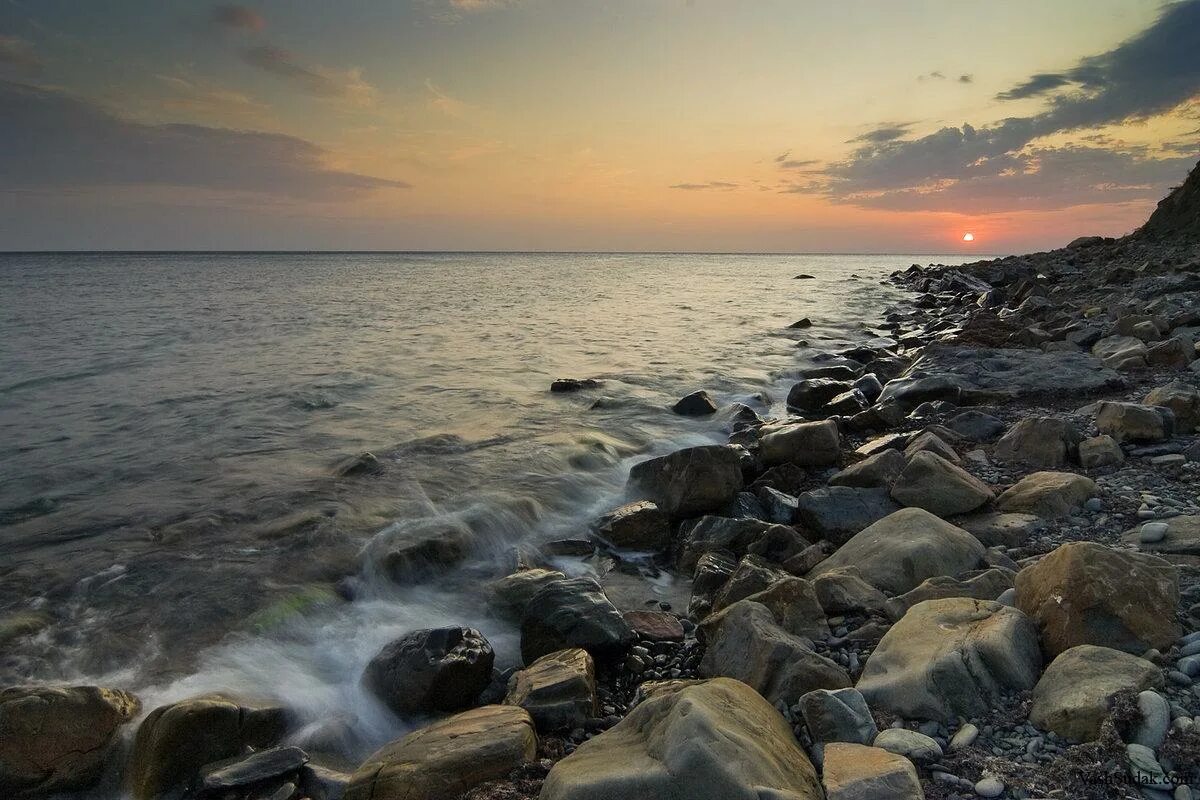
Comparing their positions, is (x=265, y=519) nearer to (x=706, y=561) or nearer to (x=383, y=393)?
(x=706, y=561)

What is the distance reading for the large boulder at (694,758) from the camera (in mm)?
2543

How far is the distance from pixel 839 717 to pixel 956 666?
0.63m

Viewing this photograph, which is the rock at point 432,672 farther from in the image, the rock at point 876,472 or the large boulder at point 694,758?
the rock at point 876,472

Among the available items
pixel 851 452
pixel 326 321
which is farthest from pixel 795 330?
pixel 326 321

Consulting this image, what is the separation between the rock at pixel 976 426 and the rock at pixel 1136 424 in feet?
4.61

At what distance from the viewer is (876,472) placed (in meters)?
7.04

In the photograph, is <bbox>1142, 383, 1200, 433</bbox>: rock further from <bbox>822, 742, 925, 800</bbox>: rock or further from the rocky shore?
<bbox>822, 742, 925, 800</bbox>: rock

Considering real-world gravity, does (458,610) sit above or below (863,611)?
below

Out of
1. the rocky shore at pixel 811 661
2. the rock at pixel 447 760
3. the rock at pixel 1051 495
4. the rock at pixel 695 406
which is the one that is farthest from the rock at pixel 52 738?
the rock at pixel 695 406

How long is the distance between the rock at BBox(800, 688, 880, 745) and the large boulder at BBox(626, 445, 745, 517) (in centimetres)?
431

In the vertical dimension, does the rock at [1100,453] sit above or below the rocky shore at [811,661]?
above

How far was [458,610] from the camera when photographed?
19.5ft

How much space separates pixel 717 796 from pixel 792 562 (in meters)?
3.67

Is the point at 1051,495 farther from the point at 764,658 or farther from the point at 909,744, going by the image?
the point at 909,744
